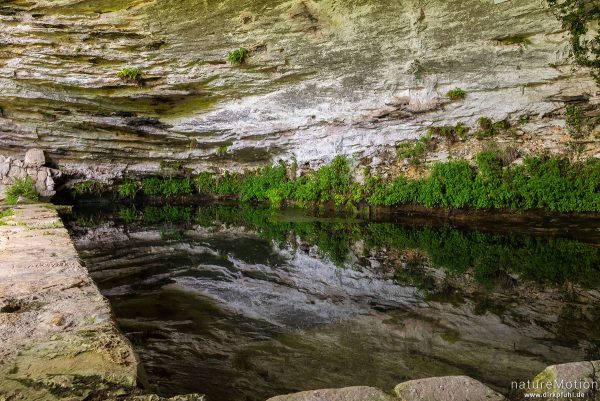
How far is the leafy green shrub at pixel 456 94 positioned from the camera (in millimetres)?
11546

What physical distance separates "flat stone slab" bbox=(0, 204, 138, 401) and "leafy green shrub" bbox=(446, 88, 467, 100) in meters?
10.7

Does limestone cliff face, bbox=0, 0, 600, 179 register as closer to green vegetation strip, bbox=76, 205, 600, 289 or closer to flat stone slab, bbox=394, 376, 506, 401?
green vegetation strip, bbox=76, 205, 600, 289

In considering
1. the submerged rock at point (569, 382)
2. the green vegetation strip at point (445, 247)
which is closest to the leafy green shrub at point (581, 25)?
the green vegetation strip at point (445, 247)

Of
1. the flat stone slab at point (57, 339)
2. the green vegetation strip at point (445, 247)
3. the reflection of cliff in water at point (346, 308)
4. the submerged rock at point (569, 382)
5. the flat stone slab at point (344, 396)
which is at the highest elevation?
the flat stone slab at point (57, 339)

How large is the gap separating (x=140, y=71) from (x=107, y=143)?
19.5 ft

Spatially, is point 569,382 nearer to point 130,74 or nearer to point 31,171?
point 130,74

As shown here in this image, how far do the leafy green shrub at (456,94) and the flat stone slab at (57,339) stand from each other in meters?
10.7

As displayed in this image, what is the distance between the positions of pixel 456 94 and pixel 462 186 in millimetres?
2789

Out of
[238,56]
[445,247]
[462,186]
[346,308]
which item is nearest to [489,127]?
[462,186]

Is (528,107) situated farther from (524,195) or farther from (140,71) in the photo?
(140,71)

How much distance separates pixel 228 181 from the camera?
20.0m

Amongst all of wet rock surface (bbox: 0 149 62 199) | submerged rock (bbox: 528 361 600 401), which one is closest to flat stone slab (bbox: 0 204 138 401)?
submerged rock (bbox: 528 361 600 401)

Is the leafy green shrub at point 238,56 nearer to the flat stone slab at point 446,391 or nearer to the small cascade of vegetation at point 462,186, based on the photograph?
the small cascade of vegetation at point 462,186

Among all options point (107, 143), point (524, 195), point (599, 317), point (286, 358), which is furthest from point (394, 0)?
point (107, 143)
